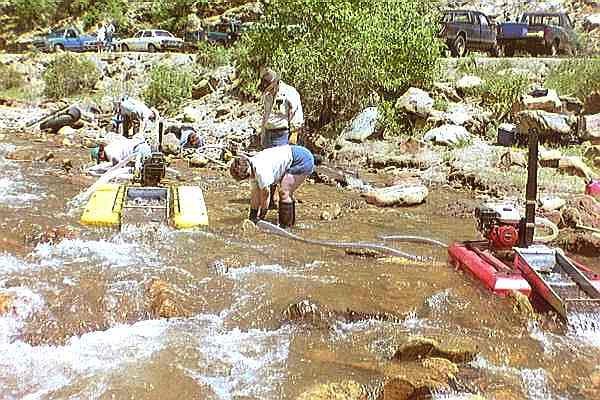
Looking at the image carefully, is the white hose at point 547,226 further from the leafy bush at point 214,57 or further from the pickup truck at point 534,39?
the leafy bush at point 214,57

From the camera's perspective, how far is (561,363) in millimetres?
4934

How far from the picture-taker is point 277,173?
7.79 meters

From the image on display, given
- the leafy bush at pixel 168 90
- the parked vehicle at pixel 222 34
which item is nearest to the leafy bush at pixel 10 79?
the leafy bush at pixel 168 90

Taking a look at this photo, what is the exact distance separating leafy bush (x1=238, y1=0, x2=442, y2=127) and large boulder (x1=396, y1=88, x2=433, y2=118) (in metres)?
0.58

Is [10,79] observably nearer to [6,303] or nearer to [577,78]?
[577,78]

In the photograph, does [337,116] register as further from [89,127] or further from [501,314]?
[501,314]

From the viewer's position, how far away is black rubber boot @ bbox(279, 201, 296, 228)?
27.1 feet

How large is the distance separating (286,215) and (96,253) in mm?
2191

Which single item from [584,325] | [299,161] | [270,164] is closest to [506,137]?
[299,161]

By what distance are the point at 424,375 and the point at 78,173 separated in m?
8.77

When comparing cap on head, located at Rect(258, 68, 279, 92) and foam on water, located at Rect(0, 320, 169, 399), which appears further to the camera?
cap on head, located at Rect(258, 68, 279, 92)

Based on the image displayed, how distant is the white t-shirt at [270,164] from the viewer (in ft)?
24.9

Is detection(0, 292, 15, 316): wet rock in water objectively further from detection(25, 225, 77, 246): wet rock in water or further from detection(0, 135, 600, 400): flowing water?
detection(25, 225, 77, 246): wet rock in water

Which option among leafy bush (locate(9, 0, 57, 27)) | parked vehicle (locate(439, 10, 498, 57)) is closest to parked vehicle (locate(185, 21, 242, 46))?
parked vehicle (locate(439, 10, 498, 57))
